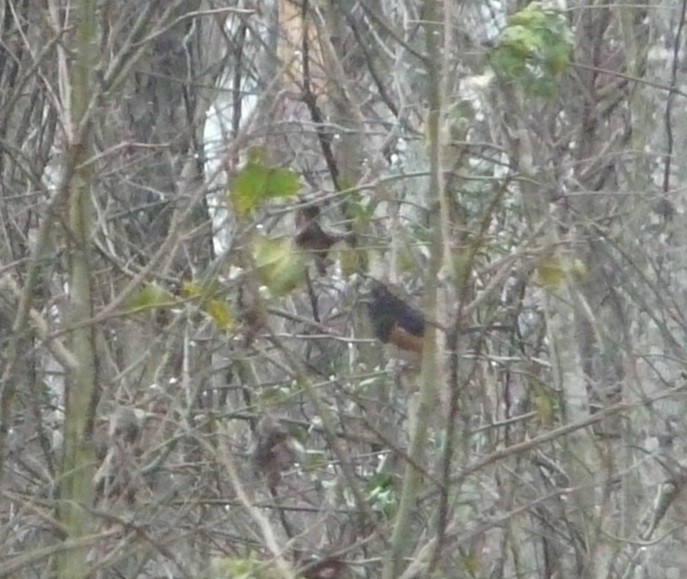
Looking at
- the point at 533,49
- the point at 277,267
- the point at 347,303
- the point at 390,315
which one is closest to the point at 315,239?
the point at 390,315

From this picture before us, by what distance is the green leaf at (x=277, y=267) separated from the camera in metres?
2.47

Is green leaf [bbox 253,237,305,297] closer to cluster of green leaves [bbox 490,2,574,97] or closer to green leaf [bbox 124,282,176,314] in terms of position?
green leaf [bbox 124,282,176,314]

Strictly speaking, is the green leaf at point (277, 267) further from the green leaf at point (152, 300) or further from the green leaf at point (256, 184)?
the green leaf at point (152, 300)

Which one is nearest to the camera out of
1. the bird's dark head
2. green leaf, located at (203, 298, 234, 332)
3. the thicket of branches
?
green leaf, located at (203, 298, 234, 332)

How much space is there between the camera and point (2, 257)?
12.8ft

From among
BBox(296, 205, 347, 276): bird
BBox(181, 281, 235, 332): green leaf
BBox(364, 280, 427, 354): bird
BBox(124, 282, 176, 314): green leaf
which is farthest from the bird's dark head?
BBox(124, 282, 176, 314): green leaf

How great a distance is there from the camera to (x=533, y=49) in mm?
2713

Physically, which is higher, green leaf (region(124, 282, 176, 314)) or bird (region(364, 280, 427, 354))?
green leaf (region(124, 282, 176, 314))

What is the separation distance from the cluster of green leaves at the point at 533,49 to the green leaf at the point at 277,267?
0.58 meters

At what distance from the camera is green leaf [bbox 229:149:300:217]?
7.97 feet

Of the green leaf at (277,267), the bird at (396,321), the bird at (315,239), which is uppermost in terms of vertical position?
the bird at (315,239)

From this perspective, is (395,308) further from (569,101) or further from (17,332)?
(569,101)

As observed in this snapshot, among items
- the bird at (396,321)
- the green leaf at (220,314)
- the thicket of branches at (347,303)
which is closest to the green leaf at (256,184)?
the thicket of branches at (347,303)

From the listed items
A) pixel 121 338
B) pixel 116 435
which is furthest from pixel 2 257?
pixel 116 435
